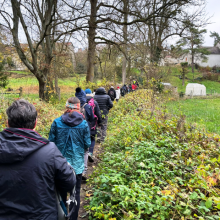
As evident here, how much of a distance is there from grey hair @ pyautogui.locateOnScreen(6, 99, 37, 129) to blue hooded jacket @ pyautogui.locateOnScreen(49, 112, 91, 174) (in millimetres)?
1209

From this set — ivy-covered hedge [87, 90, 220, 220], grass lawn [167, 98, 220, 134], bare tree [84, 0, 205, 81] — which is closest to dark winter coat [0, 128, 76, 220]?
ivy-covered hedge [87, 90, 220, 220]

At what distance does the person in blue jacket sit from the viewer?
292 cm

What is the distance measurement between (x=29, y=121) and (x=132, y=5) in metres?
10.5

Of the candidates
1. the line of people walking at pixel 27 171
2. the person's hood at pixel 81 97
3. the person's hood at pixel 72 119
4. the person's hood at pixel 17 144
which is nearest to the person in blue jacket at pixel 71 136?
the person's hood at pixel 72 119

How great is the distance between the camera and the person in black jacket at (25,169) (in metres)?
1.50

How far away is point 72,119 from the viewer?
2.92 meters

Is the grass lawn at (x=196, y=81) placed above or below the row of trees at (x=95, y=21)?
below

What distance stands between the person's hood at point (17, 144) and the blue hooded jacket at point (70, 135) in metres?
1.32

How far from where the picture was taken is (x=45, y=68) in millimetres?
12477

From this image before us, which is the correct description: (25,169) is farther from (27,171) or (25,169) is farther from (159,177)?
(159,177)

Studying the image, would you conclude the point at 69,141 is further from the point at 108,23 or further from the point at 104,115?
the point at 108,23

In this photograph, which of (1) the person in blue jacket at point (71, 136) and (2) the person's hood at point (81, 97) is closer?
(1) the person in blue jacket at point (71, 136)

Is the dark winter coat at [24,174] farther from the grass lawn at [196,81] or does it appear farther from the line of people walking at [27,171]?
the grass lawn at [196,81]

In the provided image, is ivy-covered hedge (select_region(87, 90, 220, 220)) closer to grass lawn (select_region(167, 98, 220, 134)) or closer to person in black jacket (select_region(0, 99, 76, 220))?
person in black jacket (select_region(0, 99, 76, 220))
